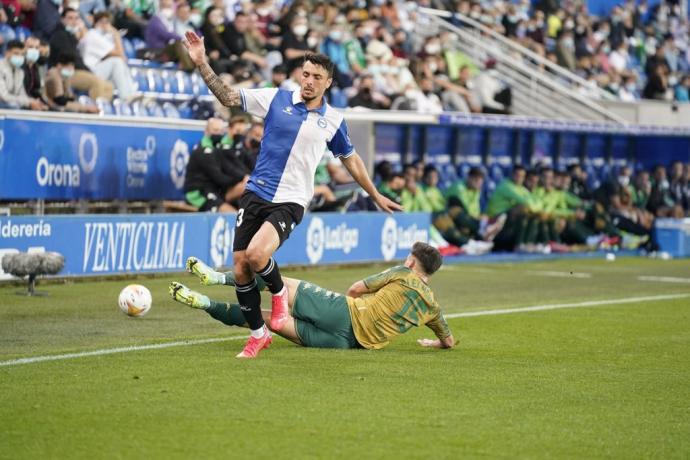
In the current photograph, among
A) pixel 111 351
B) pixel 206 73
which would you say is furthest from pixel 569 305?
pixel 206 73

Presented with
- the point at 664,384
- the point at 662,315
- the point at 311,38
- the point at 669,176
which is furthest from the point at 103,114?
the point at 669,176

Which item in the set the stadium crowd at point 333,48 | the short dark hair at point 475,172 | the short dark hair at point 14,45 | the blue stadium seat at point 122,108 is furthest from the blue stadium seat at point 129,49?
the short dark hair at point 475,172

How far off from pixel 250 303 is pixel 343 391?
1646 mm

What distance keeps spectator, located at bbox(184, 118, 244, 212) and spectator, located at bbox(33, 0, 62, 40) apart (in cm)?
274

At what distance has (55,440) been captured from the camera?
6.52 meters

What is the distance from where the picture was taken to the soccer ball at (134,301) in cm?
1180

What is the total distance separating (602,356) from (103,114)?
30.2 ft

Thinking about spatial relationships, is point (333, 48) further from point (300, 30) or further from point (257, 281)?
point (257, 281)

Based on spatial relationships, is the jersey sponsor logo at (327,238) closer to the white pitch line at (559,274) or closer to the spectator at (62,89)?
the white pitch line at (559,274)

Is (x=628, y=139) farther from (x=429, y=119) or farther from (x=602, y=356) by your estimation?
(x=602, y=356)

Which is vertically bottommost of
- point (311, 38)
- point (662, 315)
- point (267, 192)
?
point (662, 315)

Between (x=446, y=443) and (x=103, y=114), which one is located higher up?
(x=103, y=114)

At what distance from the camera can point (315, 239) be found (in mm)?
18859

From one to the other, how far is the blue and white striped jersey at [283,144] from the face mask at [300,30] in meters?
13.6
